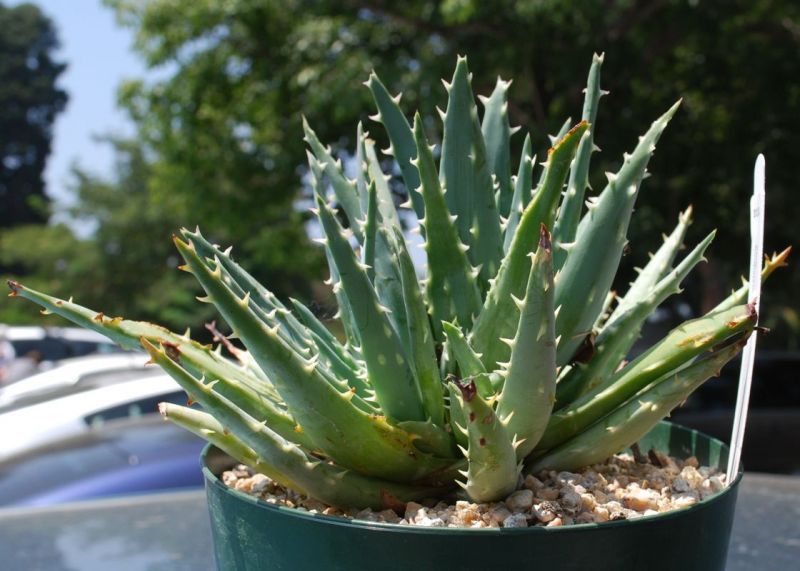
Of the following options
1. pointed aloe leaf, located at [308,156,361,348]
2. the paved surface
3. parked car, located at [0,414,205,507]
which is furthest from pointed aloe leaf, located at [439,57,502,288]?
parked car, located at [0,414,205,507]

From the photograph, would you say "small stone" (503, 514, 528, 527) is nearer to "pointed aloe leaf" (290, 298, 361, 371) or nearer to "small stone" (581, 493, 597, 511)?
"small stone" (581, 493, 597, 511)

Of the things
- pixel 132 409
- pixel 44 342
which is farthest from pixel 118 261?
pixel 132 409

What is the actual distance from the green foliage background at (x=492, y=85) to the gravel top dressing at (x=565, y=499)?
17.6 feet

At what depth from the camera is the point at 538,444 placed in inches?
46.6

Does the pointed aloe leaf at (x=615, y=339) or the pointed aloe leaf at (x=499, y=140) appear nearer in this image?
the pointed aloe leaf at (x=615, y=339)

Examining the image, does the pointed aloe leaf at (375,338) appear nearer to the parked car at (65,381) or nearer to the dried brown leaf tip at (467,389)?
the dried brown leaf tip at (467,389)

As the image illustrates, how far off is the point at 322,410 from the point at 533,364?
0.88 ft

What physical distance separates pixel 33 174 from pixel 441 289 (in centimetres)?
4208

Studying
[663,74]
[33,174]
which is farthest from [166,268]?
[33,174]

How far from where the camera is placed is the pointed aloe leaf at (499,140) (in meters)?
1.44

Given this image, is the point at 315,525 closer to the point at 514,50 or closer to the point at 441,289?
the point at 441,289

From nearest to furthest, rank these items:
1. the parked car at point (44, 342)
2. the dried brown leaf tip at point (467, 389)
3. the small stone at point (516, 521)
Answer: the dried brown leaf tip at point (467, 389) < the small stone at point (516, 521) < the parked car at point (44, 342)

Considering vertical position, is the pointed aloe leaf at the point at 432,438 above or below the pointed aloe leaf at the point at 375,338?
below

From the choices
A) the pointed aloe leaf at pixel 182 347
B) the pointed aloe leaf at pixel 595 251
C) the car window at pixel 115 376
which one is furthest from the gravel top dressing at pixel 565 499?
the car window at pixel 115 376
